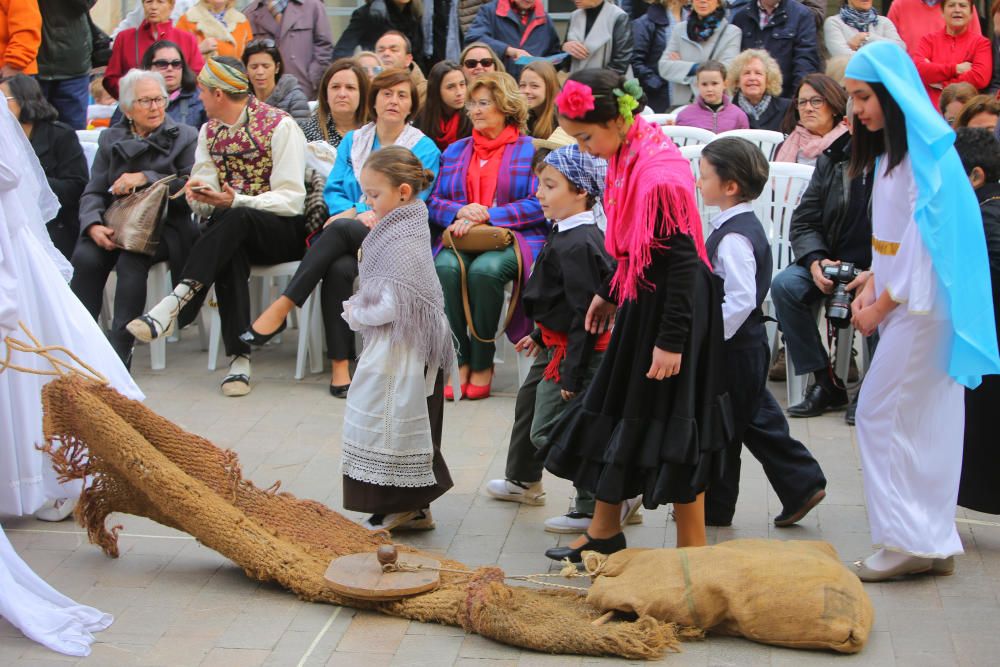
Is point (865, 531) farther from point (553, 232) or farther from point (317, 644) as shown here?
point (317, 644)

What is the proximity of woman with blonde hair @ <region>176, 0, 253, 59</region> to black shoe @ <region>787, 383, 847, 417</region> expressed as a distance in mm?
5470

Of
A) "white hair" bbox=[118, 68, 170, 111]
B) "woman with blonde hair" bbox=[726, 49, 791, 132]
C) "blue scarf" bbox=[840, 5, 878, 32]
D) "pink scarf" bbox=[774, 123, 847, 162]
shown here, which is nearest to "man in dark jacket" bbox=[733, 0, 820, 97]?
"blue scarf" bbox=[840, 5, 878, 32]

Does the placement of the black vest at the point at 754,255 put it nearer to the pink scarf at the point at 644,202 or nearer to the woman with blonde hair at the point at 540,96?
the pink scarf at the point at 644,202

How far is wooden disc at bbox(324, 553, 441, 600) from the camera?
4211 millimetres

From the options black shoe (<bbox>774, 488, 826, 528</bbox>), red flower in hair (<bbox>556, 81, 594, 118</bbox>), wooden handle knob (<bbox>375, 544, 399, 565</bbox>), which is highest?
red flower in hair (<bbox>556, 81, 594, 118</bbox>)

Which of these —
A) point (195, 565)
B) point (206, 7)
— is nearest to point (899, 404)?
point (195, 565)

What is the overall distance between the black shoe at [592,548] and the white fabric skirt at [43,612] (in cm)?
157

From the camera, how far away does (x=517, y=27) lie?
9.62m

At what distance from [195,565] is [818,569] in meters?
2.23

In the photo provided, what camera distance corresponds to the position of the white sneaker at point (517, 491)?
539 cm

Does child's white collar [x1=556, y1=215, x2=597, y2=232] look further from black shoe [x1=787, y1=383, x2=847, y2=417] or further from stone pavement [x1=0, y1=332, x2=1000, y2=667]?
black shoe [x1=787, y1=383, x2=847, y2=417]

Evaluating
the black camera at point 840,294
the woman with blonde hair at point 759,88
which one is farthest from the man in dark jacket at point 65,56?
the black camera at point 840,294

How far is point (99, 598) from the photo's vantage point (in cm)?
442

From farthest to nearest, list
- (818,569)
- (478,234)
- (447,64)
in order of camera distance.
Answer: (447,64) < (478,234) < (818,569)
